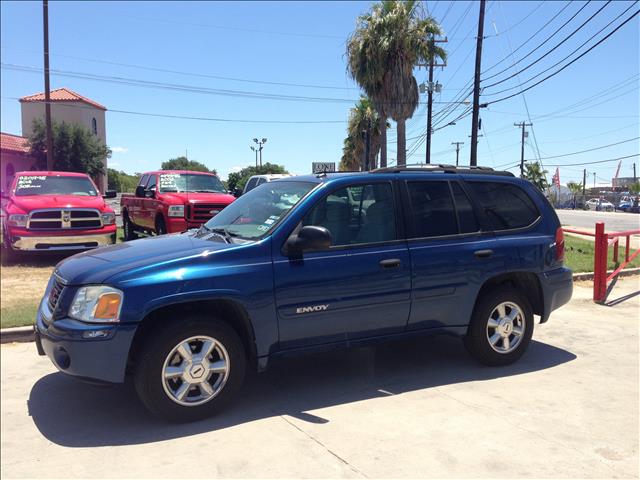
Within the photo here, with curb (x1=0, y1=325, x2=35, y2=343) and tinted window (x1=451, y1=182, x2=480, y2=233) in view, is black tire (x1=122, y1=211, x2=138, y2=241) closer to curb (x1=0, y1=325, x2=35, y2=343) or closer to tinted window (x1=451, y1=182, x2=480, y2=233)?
curb (x1=0, y1=325, x2=35, y2=343)

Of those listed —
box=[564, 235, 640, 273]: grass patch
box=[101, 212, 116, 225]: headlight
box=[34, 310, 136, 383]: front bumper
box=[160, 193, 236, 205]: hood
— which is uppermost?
box=[160, 193, 236, 205]: hood

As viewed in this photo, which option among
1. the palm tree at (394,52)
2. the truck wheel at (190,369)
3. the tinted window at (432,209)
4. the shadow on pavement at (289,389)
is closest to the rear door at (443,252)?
the tinted window at (432,209)

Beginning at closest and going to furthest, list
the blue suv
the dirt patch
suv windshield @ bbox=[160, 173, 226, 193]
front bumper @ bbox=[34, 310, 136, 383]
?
front bumper @ bbox=[34, 310, 136, 383] < the blue suv < the dirt patch < suv windshield @ bbox=[160, 173, 226, 193]

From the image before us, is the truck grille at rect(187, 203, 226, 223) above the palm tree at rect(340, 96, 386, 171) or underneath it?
underneath

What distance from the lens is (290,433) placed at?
3752 mm

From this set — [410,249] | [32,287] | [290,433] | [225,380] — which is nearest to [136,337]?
[225,380]

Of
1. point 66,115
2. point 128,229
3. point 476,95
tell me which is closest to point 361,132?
point 476,95

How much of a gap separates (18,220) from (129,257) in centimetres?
594

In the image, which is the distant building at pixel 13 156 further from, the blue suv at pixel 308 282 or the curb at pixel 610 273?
the blue suv at pixel 308 282

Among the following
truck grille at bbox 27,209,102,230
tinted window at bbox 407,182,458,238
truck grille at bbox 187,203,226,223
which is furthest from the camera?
truck grille at bbox 187,203,226,223

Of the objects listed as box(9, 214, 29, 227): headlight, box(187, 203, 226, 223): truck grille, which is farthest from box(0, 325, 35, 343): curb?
box(187, 203, 226, 223): truck grille

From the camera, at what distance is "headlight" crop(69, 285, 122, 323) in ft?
11.8

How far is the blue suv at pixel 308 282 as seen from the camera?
368 cm

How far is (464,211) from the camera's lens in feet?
16.5
